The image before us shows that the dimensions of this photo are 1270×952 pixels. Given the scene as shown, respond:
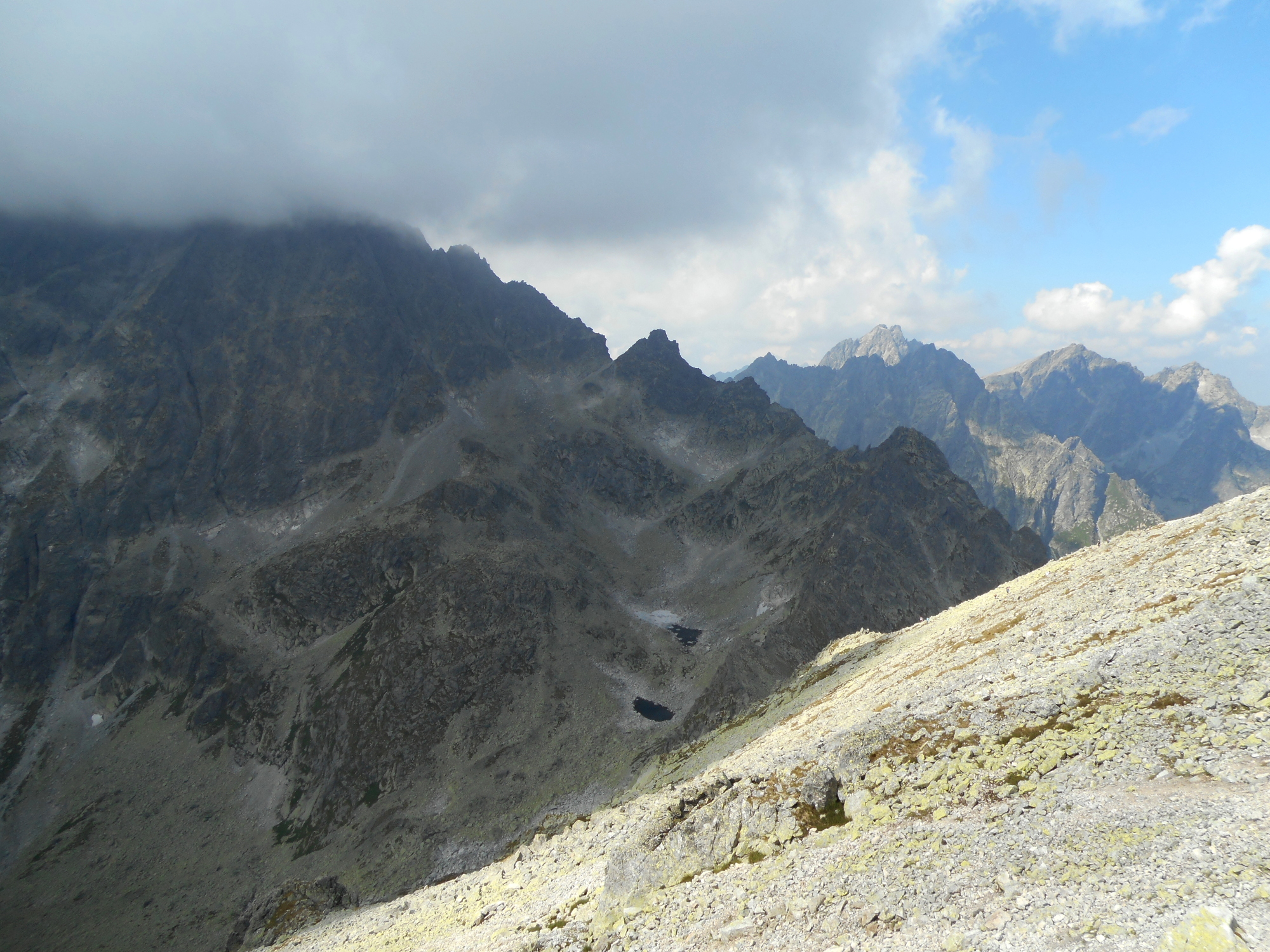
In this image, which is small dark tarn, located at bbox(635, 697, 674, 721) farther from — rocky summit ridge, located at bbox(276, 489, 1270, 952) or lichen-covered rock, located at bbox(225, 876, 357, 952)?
rocky summit ridge, located at bbox(276, 489, 1270, 952)

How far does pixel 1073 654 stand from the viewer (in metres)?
23.2

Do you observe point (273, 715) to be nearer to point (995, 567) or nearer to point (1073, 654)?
point (1073, 654)

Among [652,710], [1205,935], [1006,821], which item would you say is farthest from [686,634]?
[1205,935]

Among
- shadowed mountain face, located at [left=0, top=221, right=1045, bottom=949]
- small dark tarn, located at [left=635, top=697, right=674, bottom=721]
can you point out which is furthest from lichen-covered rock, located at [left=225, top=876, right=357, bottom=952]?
small dark tarn, located at [left=635, top=697, right=674, bottom=721]

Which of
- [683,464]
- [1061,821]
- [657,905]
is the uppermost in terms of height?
[683,464]

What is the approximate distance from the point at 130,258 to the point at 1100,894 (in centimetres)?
28092

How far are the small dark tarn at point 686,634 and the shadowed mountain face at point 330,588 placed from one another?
1564 mm

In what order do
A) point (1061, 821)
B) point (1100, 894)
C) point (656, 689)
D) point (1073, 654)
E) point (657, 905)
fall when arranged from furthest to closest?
point (656, 689) → point (1073, 654) → point (657, 905) → point (1061, 821) → point (1100, 894)

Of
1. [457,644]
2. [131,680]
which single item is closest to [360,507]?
[131,680]

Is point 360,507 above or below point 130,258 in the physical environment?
below

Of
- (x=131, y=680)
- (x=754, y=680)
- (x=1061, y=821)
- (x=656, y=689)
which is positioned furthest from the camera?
Result: (x=131, y=680)

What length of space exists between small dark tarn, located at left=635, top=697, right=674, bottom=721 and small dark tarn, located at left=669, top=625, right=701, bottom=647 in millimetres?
18588

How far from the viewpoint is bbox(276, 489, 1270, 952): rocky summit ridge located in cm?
1189

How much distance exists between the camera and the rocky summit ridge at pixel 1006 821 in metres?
11.9
